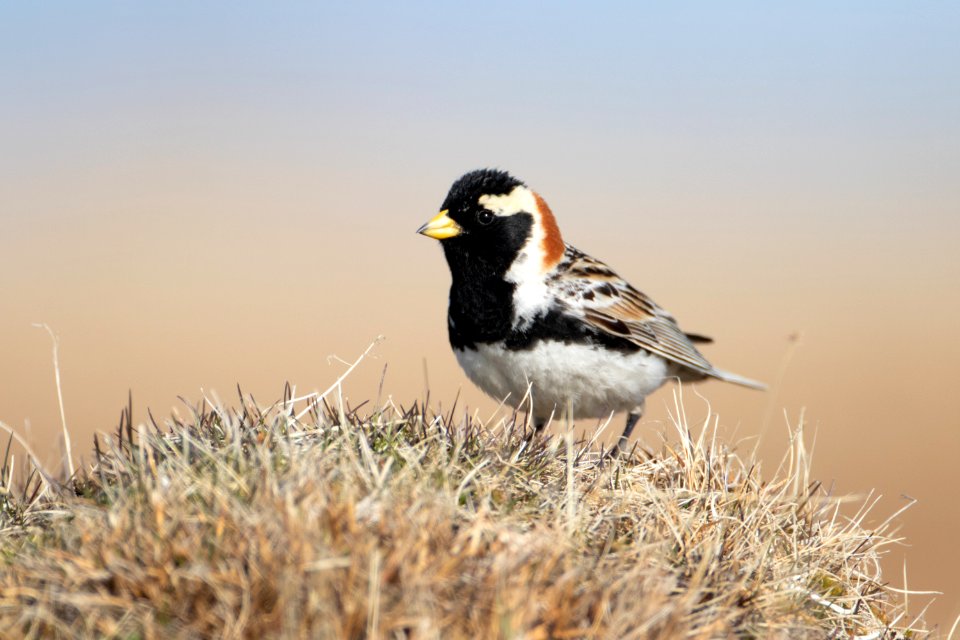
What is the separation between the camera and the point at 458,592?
2.98m

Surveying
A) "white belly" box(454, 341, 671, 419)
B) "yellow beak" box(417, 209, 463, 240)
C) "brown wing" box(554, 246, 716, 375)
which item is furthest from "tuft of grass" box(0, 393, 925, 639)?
"yellow beak" box(417, 209, 463, 240)

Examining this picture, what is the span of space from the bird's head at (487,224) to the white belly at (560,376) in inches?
27.5

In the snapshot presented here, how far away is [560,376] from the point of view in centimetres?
642

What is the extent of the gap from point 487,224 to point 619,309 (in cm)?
111

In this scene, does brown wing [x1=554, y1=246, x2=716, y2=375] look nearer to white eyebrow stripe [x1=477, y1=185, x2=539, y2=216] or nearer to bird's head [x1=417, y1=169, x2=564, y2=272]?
bird's head [x1=417, y1=169, x2=564, y2=272]

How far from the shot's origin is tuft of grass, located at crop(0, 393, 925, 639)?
2881 millimetres

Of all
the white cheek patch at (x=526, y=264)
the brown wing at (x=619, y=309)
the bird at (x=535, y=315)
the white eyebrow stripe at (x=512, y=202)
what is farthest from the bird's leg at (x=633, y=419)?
the white eyebrow stripe at (x=512, y=202)

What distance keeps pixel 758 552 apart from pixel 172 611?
227cm

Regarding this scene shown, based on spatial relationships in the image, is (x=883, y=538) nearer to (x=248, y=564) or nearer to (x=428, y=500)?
(x=428, y=500)

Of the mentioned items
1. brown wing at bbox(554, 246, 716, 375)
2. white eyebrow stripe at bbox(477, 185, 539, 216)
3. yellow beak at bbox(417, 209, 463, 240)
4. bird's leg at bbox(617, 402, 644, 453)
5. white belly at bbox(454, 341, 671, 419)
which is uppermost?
white eyebrow stripe at bbox(477, 185, 539, 216)

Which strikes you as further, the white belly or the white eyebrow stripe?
the white eyebrow stripe

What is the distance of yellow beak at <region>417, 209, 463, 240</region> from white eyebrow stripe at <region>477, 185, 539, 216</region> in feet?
0.78

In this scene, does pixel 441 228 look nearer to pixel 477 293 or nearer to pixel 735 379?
pixel 477 293

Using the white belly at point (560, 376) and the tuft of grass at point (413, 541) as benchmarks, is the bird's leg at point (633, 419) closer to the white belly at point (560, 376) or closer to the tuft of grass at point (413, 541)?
the white belly at point (560, 376)
